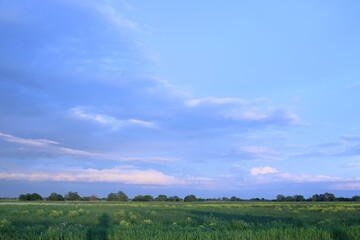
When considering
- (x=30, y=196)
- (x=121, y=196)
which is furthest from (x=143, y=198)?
(x=30, y=196)

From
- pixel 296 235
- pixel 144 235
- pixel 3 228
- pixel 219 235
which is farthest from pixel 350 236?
pixel 3 228

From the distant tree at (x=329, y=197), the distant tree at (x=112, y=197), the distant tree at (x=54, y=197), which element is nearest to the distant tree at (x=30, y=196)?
the distant tree at (x=54, y=197)

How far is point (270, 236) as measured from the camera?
1270cm

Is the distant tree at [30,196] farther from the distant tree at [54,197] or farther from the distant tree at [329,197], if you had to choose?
the distant tree at [329,197]

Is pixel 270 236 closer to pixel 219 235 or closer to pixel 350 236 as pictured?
pixel 219 235

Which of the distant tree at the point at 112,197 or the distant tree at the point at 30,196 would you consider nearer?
the distant tree at the point at 30,196

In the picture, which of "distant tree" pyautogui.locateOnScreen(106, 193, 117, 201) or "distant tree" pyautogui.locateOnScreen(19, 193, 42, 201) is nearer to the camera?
"distant tree" pyautogui.locateOnScreen(19, 193, 42, 201)

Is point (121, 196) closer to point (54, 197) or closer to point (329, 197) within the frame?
point (54, 197)

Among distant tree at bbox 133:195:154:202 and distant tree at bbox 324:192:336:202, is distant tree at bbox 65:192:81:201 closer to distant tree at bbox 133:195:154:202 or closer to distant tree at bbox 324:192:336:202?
distant tree at bbox 133:195:154:202

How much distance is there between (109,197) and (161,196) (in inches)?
811

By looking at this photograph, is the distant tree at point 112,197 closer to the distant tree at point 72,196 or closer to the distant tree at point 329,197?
the distant tree at point 72,196

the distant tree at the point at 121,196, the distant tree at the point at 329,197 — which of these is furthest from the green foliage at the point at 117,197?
the distant tree at the point at 329,197

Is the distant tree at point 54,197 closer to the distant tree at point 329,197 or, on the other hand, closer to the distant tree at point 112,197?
the distant tree at point 112,197

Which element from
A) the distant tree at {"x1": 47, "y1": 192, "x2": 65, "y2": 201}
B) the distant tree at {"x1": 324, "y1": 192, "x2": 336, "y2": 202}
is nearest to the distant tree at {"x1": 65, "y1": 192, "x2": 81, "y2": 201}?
the distant tree at {"x1": 47, "y1": 192, "x2": 65, "y2": 201}
